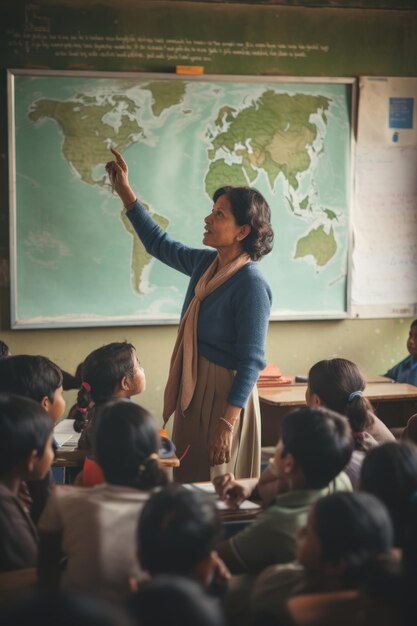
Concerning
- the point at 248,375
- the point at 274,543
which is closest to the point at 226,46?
the point at 248,375

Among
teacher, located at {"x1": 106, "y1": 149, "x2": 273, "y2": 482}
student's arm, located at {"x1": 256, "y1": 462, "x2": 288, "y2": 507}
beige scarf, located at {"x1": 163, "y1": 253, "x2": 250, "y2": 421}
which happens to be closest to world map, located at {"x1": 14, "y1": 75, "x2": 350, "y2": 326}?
teacher, located at {"x1": 106, "y1": 149, "x2": 273, "y2": 482}

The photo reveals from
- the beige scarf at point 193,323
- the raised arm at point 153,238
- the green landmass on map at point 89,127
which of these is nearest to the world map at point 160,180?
the green landmass on map at point 89,127

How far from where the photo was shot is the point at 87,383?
9.40 ft

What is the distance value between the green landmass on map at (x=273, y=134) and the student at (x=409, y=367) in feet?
3.56

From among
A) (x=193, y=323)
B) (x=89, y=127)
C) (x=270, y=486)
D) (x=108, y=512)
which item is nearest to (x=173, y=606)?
(x=108, y=512)

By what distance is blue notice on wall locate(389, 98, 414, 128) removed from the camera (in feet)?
15.7

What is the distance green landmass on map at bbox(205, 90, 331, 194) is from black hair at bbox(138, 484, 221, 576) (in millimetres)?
3185

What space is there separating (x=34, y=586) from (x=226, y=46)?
3.46 meters

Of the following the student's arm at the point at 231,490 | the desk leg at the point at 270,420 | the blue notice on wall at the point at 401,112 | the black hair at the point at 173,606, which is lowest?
the desk leg at the point at 270,420

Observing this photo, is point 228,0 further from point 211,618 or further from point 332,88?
point 211,618

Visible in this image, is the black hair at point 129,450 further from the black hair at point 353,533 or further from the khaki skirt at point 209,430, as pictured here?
the khaki skirt at point 209,430

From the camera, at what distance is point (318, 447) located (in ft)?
6.63

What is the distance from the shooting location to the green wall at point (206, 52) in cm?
425

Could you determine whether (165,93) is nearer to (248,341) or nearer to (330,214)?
(330,214)
